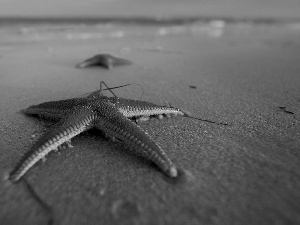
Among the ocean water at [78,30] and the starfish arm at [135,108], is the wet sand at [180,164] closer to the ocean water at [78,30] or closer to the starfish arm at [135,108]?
the starfish arm at [135,108]

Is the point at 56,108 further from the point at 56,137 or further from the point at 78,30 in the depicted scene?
the point at 78,30

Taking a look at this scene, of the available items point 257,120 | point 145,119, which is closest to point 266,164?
point 257,120

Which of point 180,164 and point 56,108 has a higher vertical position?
point 56,108

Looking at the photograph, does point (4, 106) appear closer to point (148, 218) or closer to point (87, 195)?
point (87, 195)

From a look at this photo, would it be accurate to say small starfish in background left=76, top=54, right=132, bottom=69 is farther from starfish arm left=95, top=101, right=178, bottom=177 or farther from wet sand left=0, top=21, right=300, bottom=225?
starfish arm left=95, top=101, right=178, bottom=177

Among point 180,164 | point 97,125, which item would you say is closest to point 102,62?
point 97,125

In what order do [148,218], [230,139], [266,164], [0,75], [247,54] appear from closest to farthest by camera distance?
1. [148,218]
2. [266,164]
3. [230,139]
4. [0,75]
5. [247,54]

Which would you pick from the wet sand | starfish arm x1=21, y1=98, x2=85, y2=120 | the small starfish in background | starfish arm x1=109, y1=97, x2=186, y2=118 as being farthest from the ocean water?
starfish arm x1=109, y1=97, x2=186, y2=118
